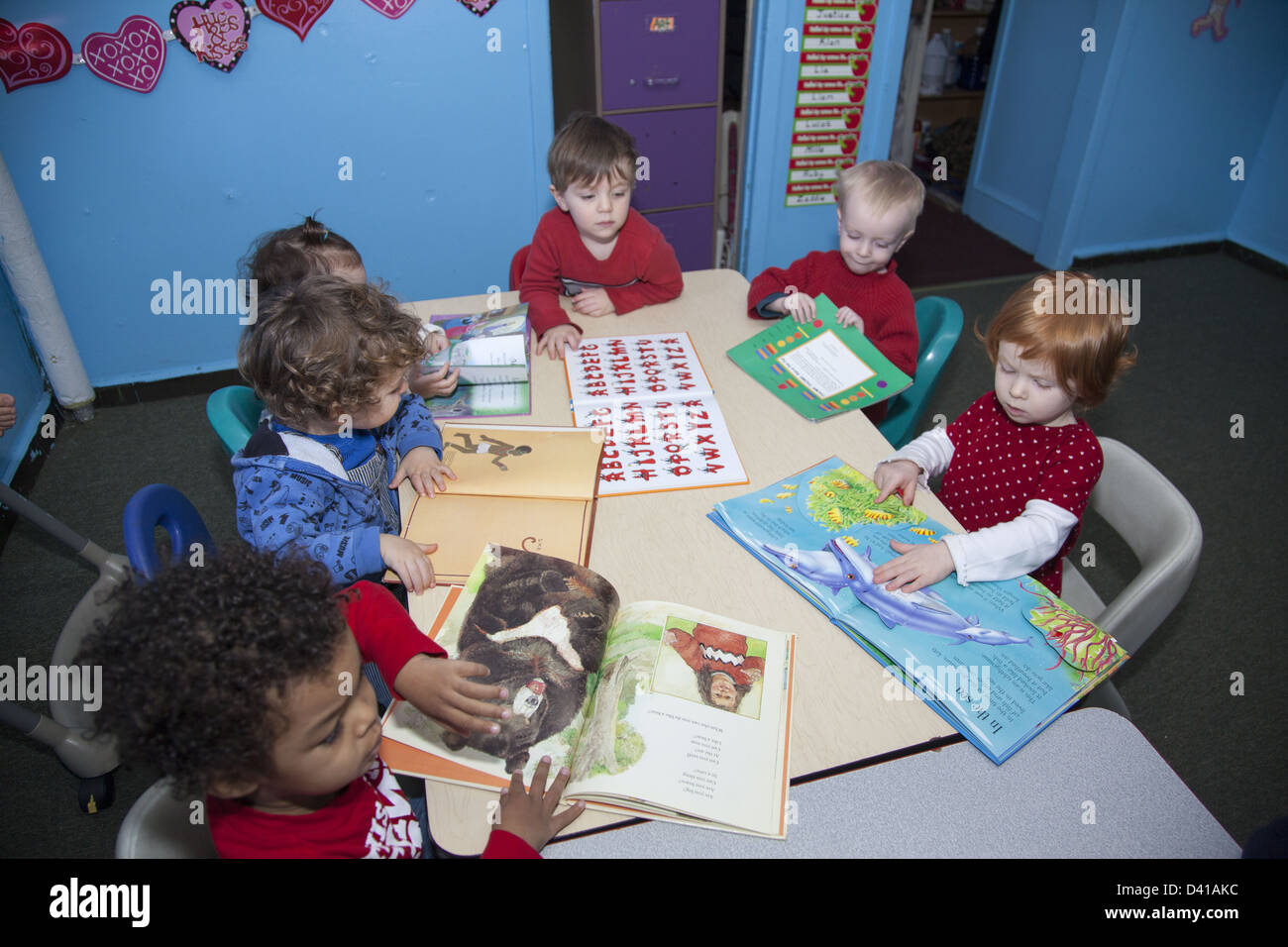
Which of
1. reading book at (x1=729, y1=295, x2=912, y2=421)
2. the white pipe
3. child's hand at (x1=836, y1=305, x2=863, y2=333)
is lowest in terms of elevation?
the white pipe

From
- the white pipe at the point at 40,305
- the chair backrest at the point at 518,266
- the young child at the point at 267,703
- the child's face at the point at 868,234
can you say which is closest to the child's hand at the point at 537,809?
the young child at the point at 267,703

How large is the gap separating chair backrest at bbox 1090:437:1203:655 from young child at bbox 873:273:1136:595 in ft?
0.33

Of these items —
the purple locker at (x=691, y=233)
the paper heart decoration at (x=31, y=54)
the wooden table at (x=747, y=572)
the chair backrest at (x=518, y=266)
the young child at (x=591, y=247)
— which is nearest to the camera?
the wooden table at (x=747, y=572)

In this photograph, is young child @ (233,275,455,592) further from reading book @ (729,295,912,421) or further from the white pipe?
the white pipe

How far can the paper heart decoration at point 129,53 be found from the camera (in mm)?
2385

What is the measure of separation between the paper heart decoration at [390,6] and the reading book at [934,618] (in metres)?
2.30

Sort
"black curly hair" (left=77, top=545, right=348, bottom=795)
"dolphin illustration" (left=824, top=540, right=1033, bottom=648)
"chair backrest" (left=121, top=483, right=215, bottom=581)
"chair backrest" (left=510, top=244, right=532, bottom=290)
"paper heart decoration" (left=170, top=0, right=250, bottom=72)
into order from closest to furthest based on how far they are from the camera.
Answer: "black curly hair" (left=77, top=545, right=348, bottom=795), "dolphin illustration" (left=824, top=540, right=1033, bottom=648), "chair backrest" (left=121, top=483, right=215, bottom=581), "chair backrest" (left=510, top=244, right=532, bottom=290), "paper heart decoration" (left=170, top=0, right=250, bottom=72)

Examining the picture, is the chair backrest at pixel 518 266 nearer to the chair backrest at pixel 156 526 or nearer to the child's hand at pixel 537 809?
the chair backrest at pixel 156 526

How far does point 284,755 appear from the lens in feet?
2.49

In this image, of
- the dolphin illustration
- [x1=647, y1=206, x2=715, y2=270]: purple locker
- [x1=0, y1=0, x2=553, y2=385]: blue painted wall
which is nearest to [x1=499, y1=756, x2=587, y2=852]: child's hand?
the dolphin illustration

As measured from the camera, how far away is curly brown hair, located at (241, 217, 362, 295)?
157 centimetres

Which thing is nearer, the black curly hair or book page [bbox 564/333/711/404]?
the black curly hair
